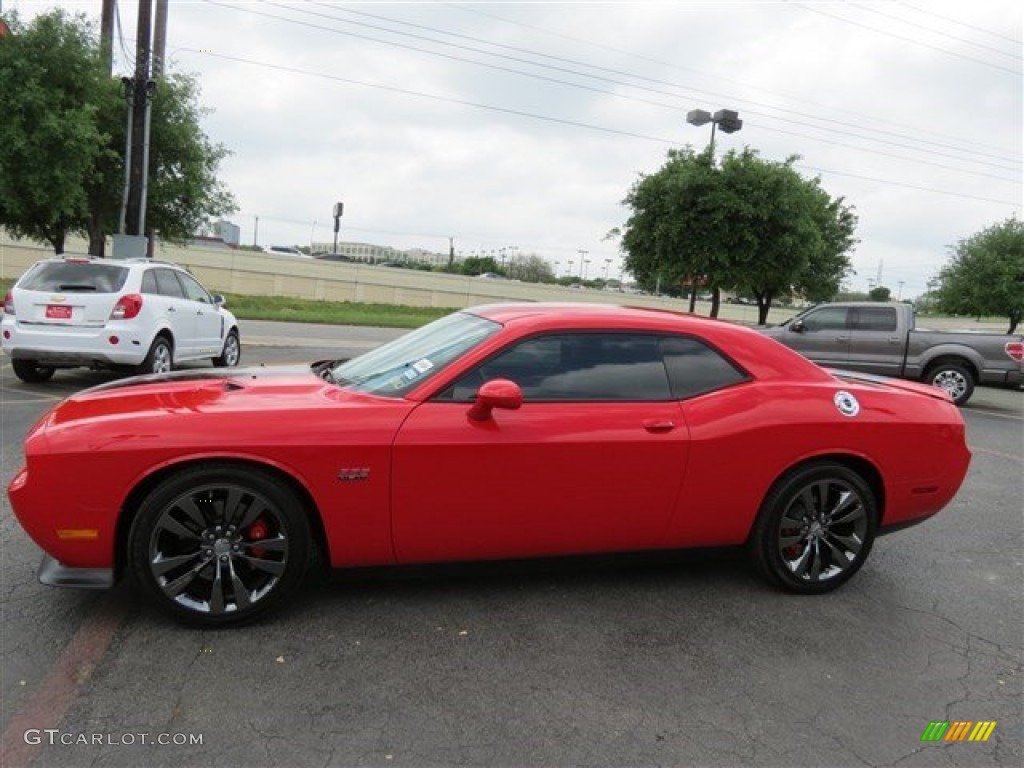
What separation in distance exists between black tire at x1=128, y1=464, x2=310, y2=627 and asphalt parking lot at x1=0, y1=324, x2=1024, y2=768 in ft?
0.46

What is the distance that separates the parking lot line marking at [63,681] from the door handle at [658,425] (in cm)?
249

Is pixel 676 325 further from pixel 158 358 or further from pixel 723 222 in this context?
pixel 723 222

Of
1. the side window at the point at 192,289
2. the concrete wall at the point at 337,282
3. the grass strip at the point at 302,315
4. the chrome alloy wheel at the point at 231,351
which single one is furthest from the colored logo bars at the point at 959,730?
the concrete wall at the point at 337,282

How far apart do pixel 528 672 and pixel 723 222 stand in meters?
21.0

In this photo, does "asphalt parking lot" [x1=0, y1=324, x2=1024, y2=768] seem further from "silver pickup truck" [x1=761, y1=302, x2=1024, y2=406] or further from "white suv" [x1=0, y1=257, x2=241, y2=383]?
"silver pickup truck" [x1=761, y1=302, x2=1024, y2=406]

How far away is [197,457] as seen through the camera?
3082 millimetres

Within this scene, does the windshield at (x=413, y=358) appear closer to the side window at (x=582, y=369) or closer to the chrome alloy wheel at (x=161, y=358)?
the side window at (x=582, y=369)

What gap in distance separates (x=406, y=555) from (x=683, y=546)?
140cm

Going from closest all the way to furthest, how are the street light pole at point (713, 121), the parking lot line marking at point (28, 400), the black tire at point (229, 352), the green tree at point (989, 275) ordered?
1. the parking lot line marking at point (28, 400)
2. the black tire at point (229, 352)
3. the street light pole at point (713, 121)
4. the green tree at point (989, 275)

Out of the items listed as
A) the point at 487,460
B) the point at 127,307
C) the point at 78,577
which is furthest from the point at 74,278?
the point at 487,460

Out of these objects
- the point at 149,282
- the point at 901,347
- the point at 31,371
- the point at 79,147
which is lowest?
the point at 31,371

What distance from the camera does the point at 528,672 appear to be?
304 centimetres

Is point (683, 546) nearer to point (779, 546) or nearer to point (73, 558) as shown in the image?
point (779, 546)

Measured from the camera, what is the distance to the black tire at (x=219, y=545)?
3098 millimetres
